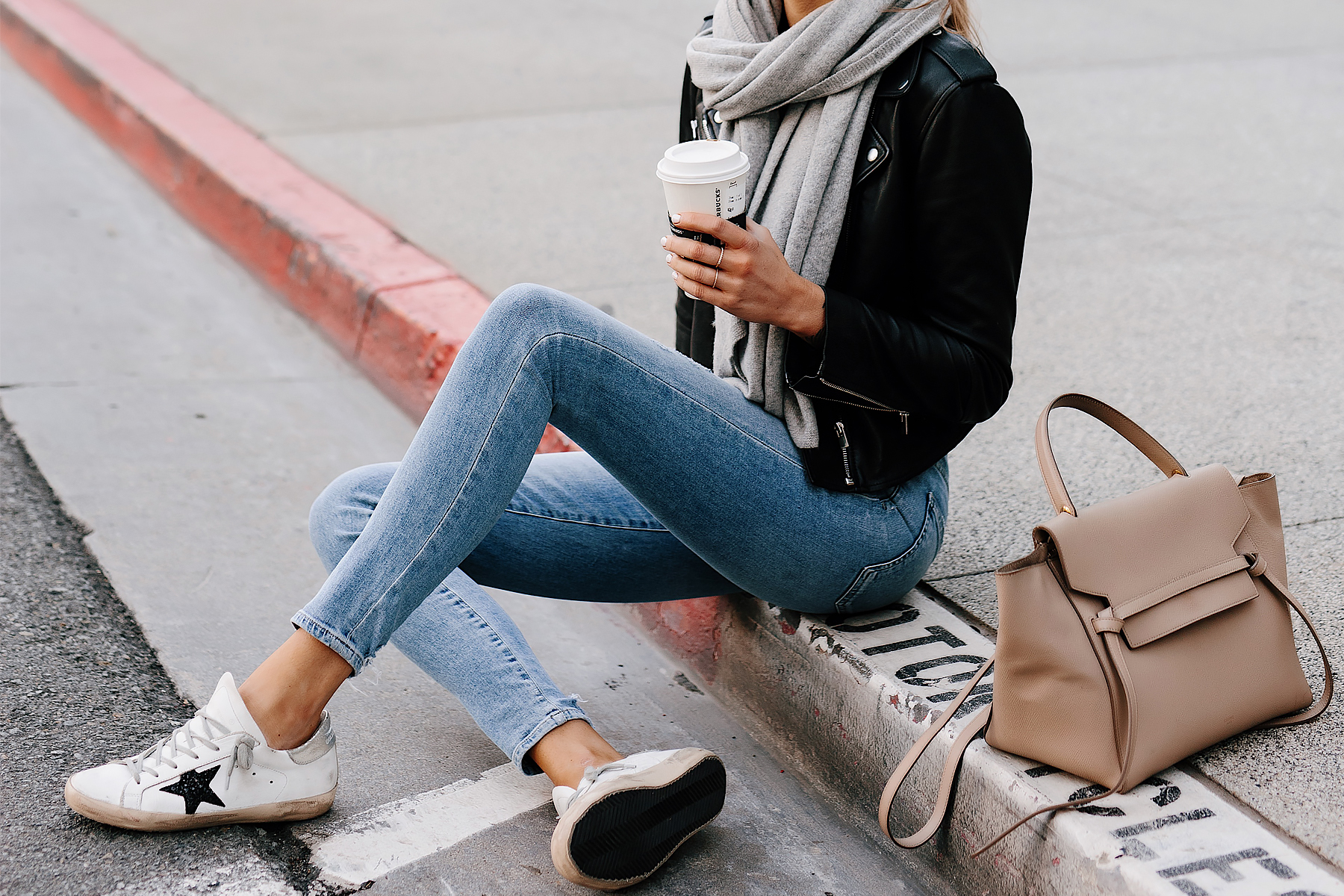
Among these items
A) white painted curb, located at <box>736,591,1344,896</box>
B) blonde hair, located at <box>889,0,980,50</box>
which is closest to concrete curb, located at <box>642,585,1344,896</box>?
white painted curb, located at <box>736,591,1344,896</box>

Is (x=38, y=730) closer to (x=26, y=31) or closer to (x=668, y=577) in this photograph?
(x=668, y=577)

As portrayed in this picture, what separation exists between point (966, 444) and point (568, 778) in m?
1.41

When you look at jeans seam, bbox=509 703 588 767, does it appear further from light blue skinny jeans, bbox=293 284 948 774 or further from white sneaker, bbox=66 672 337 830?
white sneaker, bbox=66 672 337 830

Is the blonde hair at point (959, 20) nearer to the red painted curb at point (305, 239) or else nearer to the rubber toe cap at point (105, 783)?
the red painted curb at point (305, 239)

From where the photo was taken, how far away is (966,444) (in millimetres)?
2912

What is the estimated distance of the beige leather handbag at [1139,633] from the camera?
5.27 ft

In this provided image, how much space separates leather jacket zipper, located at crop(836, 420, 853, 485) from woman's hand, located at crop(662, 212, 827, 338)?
0.19 meters

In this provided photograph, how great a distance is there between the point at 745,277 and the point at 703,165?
0.17 metres

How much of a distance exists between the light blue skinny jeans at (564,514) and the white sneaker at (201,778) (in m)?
0.19

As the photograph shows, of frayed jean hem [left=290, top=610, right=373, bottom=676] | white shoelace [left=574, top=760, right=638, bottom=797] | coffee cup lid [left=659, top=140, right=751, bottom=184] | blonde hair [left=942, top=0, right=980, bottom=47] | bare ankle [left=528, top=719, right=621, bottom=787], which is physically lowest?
bare ankle [left=528, top=719, right=621, bottom=787]

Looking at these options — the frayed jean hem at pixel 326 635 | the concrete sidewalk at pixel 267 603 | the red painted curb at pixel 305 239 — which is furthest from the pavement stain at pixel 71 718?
the red painted curb at pixel 305 239

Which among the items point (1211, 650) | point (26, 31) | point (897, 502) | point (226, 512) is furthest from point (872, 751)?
point (26, 31)

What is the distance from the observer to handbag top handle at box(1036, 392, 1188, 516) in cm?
169

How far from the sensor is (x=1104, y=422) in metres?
1.80
